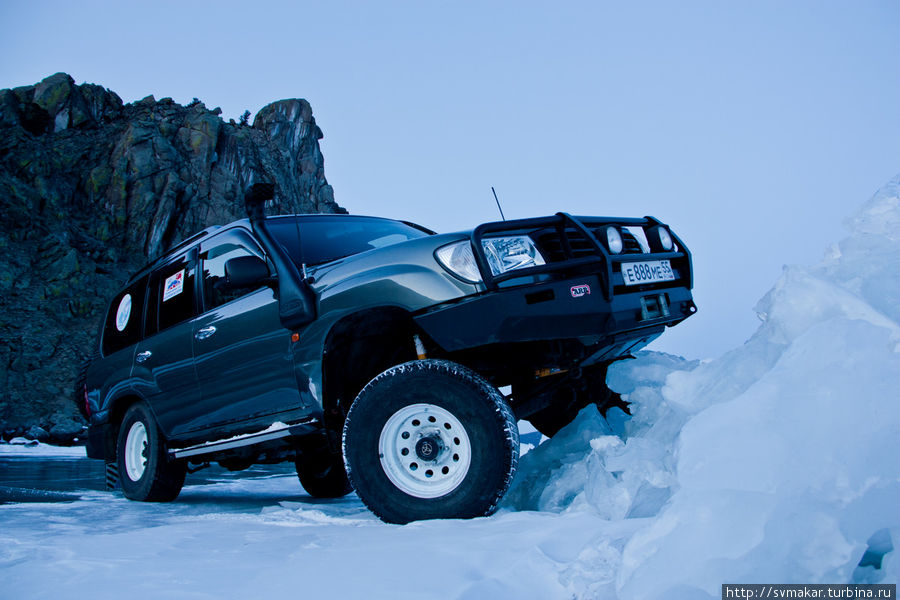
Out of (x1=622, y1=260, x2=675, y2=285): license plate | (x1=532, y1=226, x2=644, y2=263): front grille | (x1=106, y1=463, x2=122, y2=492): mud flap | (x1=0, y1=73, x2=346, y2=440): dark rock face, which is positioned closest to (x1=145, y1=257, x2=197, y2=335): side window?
(x1=106, y1=463, x2=122, y2=492): mud flap

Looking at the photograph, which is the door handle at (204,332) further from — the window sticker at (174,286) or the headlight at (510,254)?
the headlight at (510,254)

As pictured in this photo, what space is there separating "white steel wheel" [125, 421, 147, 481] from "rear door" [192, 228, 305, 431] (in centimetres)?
124

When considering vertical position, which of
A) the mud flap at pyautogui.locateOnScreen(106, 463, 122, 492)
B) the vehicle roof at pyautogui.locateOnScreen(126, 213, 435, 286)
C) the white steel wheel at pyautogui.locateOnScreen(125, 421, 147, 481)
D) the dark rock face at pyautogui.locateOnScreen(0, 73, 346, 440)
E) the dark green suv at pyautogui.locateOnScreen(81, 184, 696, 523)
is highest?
the dark rock face at pyautogui.locateOnScreen(0, 73, 346, 440)

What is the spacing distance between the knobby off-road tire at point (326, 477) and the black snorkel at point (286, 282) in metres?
2.43

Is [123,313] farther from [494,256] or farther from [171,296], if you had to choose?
[494,256]

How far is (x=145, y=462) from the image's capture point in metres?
4.89

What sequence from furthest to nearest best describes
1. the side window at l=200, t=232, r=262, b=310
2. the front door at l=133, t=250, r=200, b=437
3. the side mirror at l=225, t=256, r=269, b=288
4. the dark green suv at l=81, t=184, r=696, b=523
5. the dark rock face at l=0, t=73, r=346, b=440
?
the dark rock face at l=0, t=73, r=346, b=440 < the front door at l=133, t=250, r=200, b=437 < the side window at l=200, t=232, r=262, b=310 < the side mirror at l=225, t=256, r=269, b=288 < the dark green suv at l=81, t=184, r=696, b=523

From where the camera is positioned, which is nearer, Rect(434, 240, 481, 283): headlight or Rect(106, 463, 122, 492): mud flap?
Rect(434, 240, 481, 283): headlight

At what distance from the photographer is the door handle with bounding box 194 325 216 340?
4.01 metres

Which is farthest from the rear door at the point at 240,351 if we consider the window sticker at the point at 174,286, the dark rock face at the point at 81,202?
the dark rock face at the point at 81,202

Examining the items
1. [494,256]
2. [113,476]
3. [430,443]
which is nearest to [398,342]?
[430,443]

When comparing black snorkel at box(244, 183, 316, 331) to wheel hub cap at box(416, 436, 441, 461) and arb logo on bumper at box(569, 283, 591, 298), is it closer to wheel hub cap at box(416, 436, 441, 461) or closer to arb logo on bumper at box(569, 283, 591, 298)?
wheel hub cap at box(416, 436, 441, 461)

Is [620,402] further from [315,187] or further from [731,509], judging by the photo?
[315,187]

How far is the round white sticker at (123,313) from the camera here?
5.37 m
